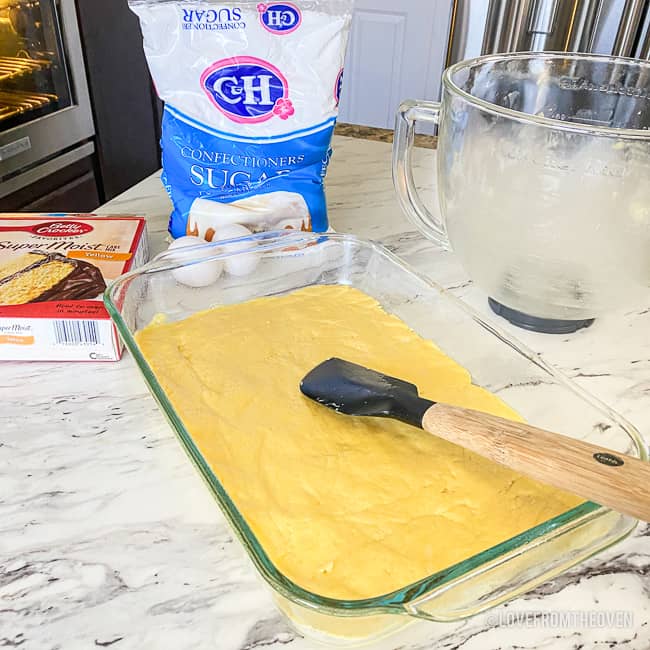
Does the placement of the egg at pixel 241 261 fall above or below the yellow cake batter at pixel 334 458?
above

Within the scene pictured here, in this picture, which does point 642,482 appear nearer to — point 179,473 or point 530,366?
point 530,366

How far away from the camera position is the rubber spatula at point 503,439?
1.22ft

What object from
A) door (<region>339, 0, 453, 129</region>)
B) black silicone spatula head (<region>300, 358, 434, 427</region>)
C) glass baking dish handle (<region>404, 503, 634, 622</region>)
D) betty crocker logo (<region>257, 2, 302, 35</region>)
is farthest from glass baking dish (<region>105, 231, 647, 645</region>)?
door (<region>339, 0, 453, 129</region>)

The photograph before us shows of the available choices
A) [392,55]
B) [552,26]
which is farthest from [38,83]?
[552,26]

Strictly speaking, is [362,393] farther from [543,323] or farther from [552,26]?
[552,26]

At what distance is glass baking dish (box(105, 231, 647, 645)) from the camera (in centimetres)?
37

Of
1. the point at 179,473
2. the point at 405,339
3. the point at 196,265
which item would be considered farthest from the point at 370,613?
the point at 196,265

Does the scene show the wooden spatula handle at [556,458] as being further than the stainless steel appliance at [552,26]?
No

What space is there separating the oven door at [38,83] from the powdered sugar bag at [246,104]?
761mm

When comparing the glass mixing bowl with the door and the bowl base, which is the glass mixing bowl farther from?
the door

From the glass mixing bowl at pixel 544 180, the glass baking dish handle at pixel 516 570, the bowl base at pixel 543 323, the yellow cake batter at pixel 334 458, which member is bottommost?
the bowl base at pixel 543 323

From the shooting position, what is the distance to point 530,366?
58cm

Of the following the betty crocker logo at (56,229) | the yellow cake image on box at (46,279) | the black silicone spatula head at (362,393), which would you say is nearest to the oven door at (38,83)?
the betty crocker logo at (56,229)

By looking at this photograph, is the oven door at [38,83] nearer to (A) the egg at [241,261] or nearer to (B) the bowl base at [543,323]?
(A) the egg at [241,261]
